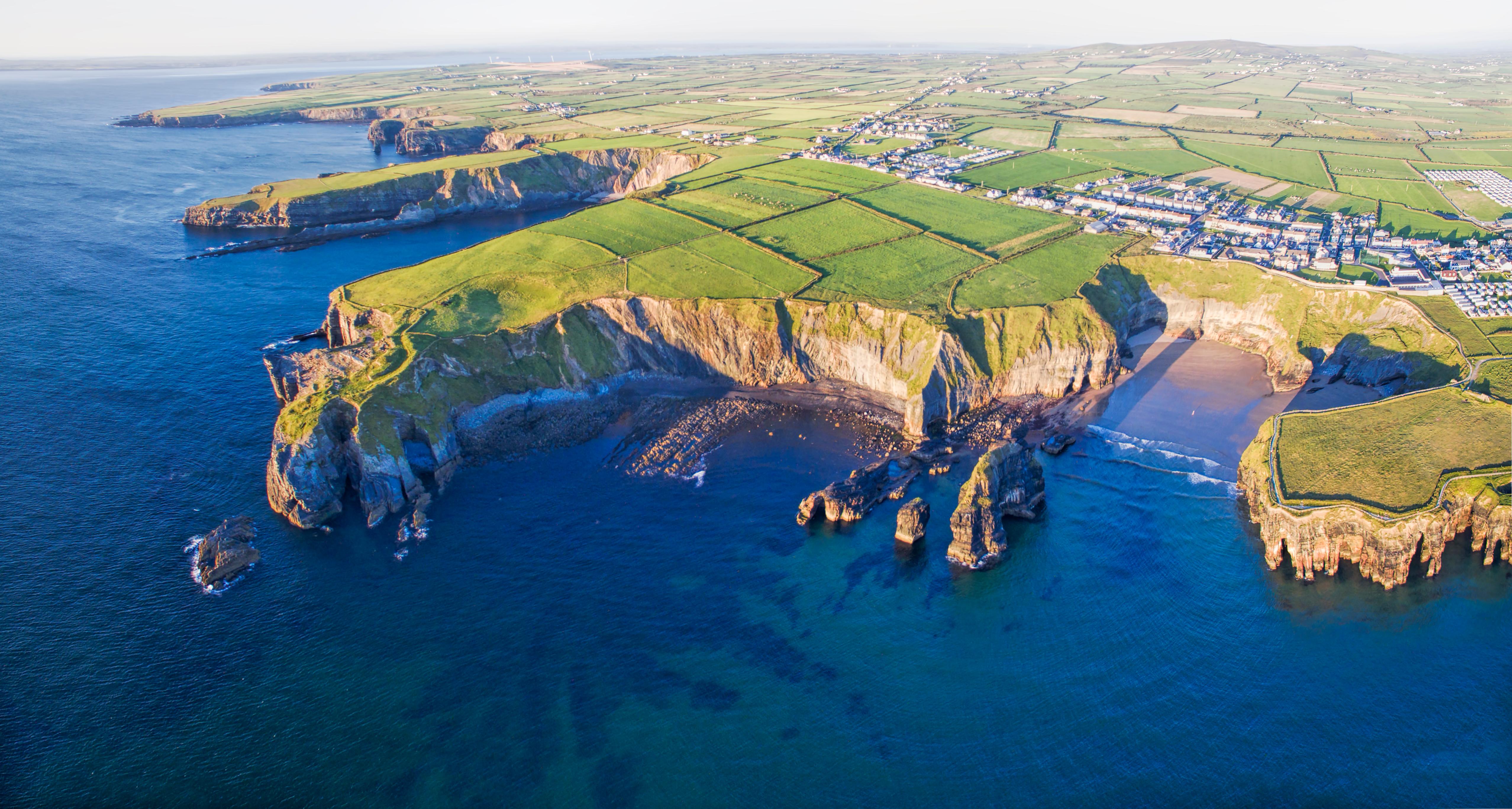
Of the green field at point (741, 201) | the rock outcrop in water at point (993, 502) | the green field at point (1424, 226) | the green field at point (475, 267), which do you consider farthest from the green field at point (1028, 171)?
the rock outcrop in water at point (993, 502)

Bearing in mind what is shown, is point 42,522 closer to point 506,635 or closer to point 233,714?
point 233,714

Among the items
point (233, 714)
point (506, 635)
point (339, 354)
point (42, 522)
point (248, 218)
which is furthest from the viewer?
point (248, 218)

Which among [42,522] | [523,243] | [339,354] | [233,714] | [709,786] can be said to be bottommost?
[709,786]

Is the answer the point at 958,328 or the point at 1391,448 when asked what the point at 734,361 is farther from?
the point at 1391,448

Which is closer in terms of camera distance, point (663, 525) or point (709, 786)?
point (709, 786)

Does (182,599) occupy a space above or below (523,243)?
below

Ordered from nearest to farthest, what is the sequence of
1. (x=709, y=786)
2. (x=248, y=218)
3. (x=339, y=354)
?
(x=709, y=786) < (x=339, y=354) < (x=248, y=218)

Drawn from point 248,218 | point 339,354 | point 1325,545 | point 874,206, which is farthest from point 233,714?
point 248,218
